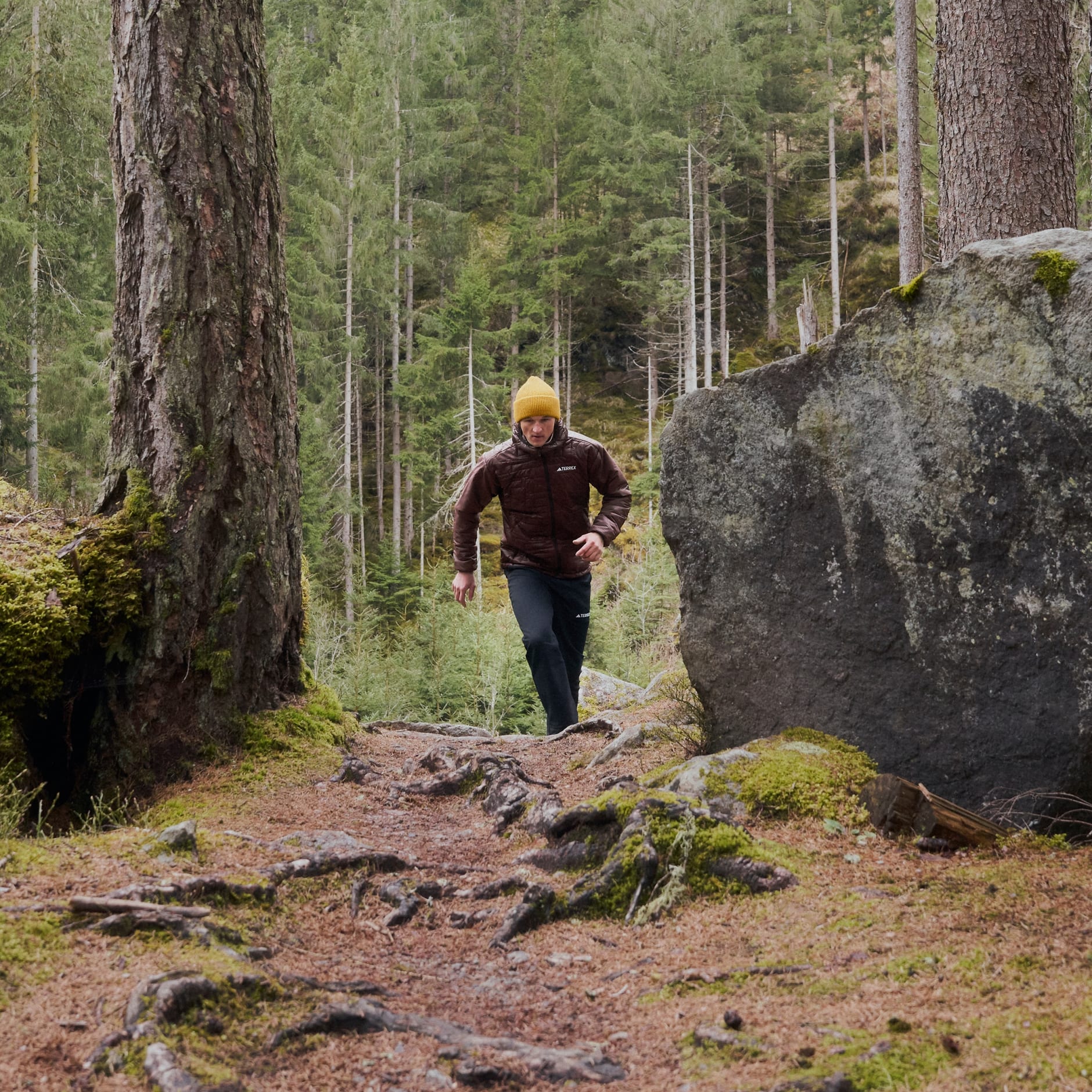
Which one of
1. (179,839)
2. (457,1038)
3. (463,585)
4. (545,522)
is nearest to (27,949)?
(179,839)

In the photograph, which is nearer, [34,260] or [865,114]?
[34,260]

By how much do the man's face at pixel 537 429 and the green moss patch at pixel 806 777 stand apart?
2.62 m

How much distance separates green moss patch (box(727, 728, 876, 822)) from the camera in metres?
3.56

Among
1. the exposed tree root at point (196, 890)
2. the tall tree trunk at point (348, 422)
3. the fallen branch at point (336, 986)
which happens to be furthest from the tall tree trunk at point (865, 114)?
the fallen branch at point (336, 986)

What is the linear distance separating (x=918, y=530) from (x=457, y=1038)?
2.72m

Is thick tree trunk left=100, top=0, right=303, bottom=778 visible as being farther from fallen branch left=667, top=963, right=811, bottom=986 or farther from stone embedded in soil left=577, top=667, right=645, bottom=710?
stone embedded in soil left=577, top=667, right=645, bottom=710

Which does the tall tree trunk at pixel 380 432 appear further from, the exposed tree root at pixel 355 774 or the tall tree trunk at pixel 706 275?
the exposed tree root at pixel 355 774

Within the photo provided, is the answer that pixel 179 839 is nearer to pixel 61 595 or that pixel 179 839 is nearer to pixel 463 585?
pixel 61 595

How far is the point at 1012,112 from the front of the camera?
19.7 feet

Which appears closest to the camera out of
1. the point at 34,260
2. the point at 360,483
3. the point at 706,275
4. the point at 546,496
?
the point at 546,496

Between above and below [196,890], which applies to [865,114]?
above

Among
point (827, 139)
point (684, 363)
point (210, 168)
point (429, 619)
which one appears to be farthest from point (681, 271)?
point (210, 168)

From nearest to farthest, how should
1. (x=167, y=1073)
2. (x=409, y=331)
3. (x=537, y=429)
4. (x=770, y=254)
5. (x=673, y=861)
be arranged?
(x=167, y=1073), (x=673, y=861), (x=537, y=429), (x=409, y=331), (x=770, y=254)

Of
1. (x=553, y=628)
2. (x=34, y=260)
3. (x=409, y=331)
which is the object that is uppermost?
(x=409, y=331)
